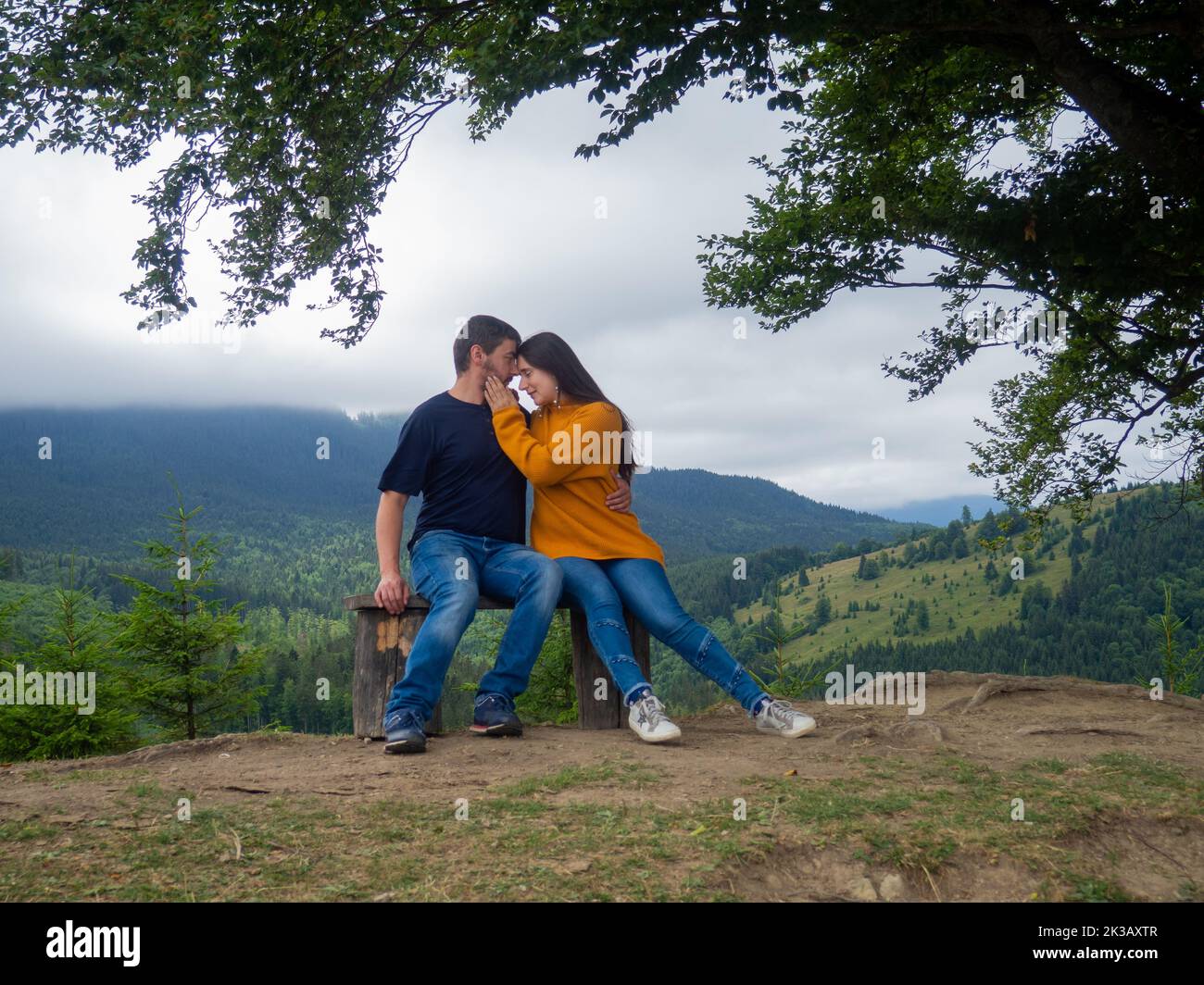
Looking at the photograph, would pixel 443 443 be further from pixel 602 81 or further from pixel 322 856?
pixel 322 856

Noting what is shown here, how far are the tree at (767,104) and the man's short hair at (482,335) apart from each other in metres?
1.52

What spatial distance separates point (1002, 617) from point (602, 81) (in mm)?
135186

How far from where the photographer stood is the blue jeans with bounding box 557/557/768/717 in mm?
6227

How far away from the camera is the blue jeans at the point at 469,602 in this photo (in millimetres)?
5934

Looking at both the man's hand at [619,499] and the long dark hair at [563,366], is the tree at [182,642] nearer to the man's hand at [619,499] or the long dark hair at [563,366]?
the long dark hair at [563,366]

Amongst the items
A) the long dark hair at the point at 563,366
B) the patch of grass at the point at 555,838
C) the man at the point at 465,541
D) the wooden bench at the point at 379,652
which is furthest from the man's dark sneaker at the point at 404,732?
the long dark hair at the point at 563,366

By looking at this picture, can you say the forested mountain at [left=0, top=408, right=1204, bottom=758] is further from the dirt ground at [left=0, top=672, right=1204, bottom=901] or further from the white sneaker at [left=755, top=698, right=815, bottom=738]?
the white sneaker at [left=755, top=698, right=815, bottom=738]

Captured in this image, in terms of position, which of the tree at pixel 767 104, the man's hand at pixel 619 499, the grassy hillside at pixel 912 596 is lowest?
the grassy hillside at pixel 912 596

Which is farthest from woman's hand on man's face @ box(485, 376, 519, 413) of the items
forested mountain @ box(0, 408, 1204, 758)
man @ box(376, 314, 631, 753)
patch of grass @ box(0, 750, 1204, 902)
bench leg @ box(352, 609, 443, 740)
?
forested mountain @ box(0, 408, 1204, 758)

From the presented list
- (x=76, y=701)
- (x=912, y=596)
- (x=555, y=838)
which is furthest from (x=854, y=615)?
(x=555, y=838)

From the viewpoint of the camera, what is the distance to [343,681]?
242 ft

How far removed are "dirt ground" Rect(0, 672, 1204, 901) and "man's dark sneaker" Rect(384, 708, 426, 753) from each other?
0.25ft

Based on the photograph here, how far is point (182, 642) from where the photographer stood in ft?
43.6

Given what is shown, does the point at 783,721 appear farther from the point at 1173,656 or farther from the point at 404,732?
the point at 1173,656
